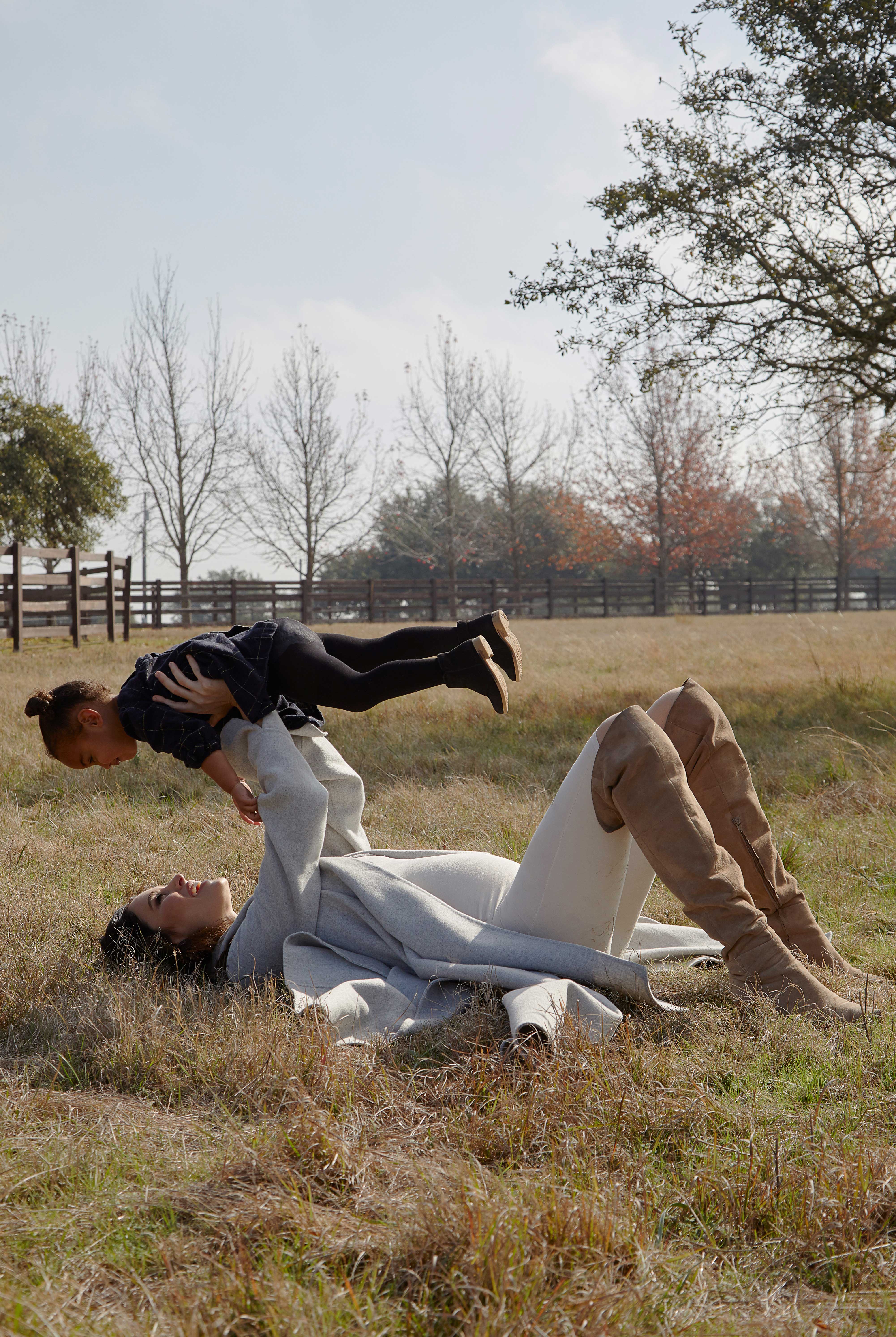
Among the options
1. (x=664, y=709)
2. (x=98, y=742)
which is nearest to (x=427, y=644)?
(x=98, y=742)

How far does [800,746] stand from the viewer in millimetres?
6086

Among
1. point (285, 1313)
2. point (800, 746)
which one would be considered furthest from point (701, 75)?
point (285, 1313)

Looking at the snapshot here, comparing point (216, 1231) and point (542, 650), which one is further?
point (542, 650)

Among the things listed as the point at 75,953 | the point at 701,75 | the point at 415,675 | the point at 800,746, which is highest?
the point at 701,75

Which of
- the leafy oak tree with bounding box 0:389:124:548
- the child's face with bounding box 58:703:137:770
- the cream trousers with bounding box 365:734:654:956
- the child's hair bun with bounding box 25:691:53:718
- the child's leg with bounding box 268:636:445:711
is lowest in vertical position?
the cream trousers with bounding box 365:734:654:956

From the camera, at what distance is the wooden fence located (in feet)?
52.6

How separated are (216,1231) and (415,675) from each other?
2.16 m

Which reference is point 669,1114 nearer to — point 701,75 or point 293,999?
point 293,999

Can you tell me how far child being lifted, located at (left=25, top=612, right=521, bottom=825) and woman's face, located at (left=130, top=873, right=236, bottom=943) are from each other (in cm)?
26

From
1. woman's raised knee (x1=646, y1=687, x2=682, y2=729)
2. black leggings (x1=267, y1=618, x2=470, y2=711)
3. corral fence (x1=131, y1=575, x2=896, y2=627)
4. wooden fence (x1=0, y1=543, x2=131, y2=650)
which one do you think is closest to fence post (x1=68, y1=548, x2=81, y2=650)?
wooden fence (x1=0, y1=543, x2=131, y2=650)

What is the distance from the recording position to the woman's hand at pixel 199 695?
312 cm

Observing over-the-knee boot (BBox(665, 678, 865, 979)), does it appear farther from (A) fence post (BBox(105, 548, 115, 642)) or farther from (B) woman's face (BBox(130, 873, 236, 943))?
(A) fence post (BBox(105, 548, 115, 642))

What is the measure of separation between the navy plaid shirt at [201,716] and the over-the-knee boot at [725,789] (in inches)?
51.4

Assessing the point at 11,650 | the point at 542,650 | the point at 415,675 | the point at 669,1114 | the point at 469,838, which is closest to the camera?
the point at 669,1114
